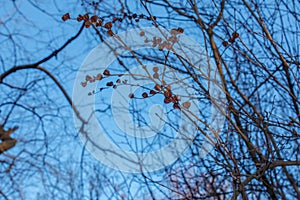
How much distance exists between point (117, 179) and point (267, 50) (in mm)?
1709

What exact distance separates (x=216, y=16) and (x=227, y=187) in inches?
50.6

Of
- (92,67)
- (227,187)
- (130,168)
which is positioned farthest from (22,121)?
(227,187)

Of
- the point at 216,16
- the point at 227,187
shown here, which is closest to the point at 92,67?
the point at 216,16

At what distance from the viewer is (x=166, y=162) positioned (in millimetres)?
2838

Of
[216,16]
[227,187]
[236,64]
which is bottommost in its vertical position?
[227,187]

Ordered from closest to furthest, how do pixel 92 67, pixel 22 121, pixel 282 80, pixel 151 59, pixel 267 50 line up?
pixel 267 50, pixel 282 80, pixel 151 59, pixel 92 67, pixel 22 121

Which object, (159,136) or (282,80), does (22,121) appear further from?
(282,80)

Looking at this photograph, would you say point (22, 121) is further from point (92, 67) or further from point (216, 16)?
point (216, 16)

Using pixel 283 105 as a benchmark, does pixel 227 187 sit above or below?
below

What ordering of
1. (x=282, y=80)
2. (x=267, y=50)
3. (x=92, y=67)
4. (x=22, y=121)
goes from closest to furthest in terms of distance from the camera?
(x=267, y=50)
(x=282, y=80)
(x=92, y=67)
(x=22, y=121)

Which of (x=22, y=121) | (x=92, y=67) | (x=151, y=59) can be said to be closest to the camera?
(x=151, y=59)

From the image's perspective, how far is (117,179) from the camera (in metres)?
3.22

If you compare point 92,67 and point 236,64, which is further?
point 92,67

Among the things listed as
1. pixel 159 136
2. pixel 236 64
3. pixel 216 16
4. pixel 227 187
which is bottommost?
pixel 227 187
